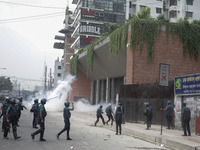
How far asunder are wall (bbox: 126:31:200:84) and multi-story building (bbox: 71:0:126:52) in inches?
1474

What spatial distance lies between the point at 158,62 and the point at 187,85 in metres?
9.43

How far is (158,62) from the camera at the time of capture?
2456cm

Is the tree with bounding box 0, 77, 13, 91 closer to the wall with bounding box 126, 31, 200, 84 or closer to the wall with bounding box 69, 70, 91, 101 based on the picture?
the wall with bounding box 69, 70, 91, 101

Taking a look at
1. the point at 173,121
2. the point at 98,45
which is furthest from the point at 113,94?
the point at 173,121

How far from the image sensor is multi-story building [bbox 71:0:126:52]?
202 ft

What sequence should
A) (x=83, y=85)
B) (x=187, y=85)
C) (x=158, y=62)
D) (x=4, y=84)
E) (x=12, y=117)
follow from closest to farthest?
(x=12, y=117) < (x=187, y=85) < (x=158, y=62) < (x=83, y=85) < (x=4, y=84)

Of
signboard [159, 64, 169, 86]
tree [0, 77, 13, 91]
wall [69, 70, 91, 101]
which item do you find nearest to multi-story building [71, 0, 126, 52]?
wall [69, 70, 91, 101]

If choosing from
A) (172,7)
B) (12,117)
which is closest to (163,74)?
(12,117)

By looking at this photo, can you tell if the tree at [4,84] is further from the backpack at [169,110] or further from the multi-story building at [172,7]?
the backpack at [169,110]

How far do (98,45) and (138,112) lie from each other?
15.8 meters

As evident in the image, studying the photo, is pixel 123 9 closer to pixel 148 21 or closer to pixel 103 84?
pixel 103 84

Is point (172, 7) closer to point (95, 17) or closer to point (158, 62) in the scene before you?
point (95, 17)

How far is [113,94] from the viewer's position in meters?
39.4

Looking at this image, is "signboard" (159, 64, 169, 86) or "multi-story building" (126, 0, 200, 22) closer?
"signboard" (159, 64, 169, 86)
